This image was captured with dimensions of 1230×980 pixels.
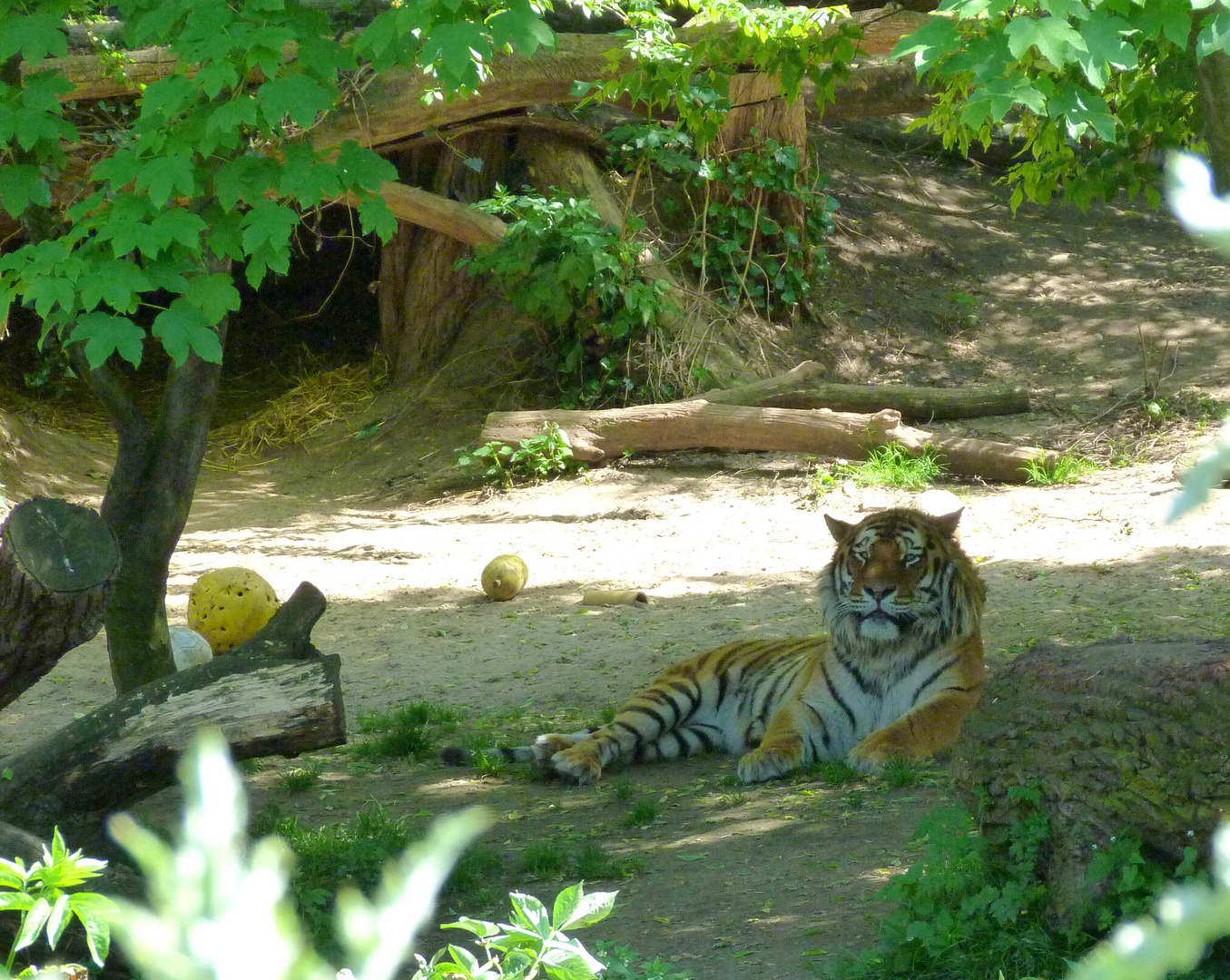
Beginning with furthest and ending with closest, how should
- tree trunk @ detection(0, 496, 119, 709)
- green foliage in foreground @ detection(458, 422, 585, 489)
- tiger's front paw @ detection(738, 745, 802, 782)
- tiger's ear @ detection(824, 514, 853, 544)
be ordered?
green foliage in foreground @ detection(458, 422, 585, 489) → tiger's ear @ detection(824, 514, 853, 544) → tiger's front paw @ detection(738, 745, 802, 782) → tree trunk @ detection(0, 496, 119, 709)

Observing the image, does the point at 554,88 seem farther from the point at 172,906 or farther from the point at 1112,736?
the point at 172,906

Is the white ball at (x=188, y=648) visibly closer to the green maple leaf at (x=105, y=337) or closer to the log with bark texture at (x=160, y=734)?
the log with bark texture at (x=160, y=734)

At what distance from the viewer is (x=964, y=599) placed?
531cm

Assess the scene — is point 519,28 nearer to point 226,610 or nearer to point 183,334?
point 183,334

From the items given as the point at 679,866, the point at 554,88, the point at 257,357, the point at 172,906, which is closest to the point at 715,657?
the point at 679,866

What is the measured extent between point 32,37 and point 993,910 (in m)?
3.39

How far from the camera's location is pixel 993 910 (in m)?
3.02

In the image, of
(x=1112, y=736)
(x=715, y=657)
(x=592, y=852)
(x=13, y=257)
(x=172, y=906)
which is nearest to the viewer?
(x=172, y=906)

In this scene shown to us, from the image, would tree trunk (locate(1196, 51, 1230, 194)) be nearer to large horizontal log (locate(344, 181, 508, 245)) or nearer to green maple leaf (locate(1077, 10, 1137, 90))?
green maple leaf (locate(1077, 10, 1137, 90))

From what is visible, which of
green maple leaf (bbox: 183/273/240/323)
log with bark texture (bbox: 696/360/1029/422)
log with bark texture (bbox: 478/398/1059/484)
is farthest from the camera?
log with bark texture (bbox: 696/360/1029/422)

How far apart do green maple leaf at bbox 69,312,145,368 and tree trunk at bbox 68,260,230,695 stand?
1848 millimetres

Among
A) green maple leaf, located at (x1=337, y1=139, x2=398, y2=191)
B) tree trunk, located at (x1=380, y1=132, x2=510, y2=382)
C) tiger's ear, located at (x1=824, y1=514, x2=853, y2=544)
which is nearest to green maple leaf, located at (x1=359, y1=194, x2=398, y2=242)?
green maple leaf, located at (x1=337, y1=139, x2=398, y2=191)

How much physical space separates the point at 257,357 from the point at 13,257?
37.9 feet

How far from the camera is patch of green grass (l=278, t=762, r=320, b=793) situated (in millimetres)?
5223
